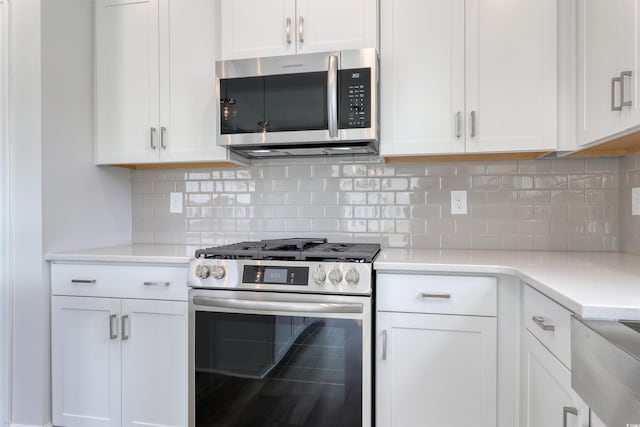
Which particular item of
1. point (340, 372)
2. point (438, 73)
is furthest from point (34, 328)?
point (438, 73)

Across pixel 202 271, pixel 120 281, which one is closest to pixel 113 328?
pixel 120 281

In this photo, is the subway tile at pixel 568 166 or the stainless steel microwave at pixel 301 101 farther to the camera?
the subway tile at pixel 568 166

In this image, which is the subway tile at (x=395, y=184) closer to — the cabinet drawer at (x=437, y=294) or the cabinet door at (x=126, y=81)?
the cabinet drawer at (x=437, y=294)

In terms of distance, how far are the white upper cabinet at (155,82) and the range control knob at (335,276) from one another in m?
0.94

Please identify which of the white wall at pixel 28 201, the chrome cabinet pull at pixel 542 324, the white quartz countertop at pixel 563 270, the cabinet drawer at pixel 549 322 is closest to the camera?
the white quartz countertop at pixel 563 270

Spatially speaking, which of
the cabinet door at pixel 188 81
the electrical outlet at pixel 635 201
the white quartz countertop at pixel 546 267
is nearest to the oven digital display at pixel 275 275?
the white quartz countertop at pixel 546 267

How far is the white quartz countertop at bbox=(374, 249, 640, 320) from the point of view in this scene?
938 mm

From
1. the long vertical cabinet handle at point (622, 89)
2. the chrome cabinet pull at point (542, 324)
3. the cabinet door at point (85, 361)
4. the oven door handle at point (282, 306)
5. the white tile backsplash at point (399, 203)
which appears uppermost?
the long vertical cabinet handle at point (622, 89)

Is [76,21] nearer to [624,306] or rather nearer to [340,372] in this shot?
[340,372]

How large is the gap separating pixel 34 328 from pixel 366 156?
1.95 metres

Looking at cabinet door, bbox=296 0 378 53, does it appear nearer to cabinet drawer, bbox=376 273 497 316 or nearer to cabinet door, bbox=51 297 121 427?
cabinet drawer, bbox=376 273 497 316

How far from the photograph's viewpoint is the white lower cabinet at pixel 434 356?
5.19ft

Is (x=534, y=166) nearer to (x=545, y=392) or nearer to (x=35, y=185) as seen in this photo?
(x=545, y=392)

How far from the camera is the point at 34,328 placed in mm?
1966
